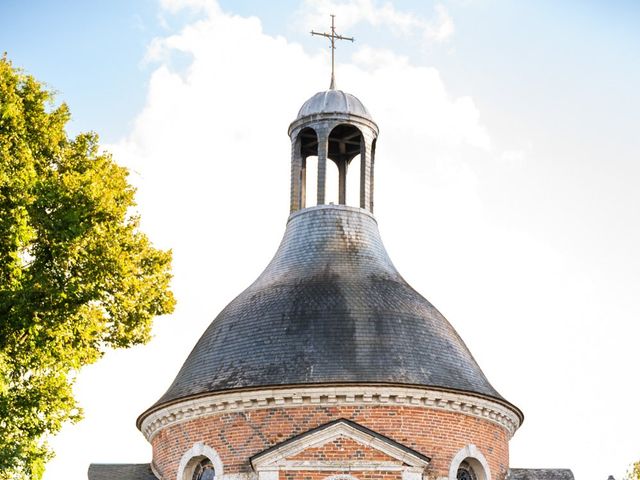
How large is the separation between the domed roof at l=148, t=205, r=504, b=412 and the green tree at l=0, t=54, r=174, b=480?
4.34m

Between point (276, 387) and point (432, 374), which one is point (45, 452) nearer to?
point (276, 387)

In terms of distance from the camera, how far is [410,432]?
2750 cm

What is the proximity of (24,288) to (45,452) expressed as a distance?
3423 millimetres

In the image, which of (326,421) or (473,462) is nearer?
(326,421)

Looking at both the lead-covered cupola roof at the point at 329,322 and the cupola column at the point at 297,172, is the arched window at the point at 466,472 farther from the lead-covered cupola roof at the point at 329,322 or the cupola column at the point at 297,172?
the cupola column at the point at 297,172

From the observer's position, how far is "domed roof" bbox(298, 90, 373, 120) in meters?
34.1

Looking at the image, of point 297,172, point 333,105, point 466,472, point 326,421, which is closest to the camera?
point 326,421

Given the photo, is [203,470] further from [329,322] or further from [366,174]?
[366,174]

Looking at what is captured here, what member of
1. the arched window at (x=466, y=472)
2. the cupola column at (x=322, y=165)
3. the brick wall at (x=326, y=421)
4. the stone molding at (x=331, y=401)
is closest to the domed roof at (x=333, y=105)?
the cupola column at (x=322, y=165)

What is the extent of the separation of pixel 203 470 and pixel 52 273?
24.7 ft

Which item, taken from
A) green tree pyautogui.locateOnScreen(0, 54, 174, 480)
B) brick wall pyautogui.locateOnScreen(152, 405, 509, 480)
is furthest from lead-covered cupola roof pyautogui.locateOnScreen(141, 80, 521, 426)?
green tree pyautogui.locateOnScreen(0, 54, 174, 480)

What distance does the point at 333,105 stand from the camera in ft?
112

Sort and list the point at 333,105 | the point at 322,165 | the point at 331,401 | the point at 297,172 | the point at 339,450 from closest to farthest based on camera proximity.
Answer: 1. the point at 339,450
2. the point at 331,401
3. the point at 322,165
4. the point at 333,105
5. the point at 297,172

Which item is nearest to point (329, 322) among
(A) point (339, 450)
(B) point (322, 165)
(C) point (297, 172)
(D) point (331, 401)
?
(D) point (331, 401)
